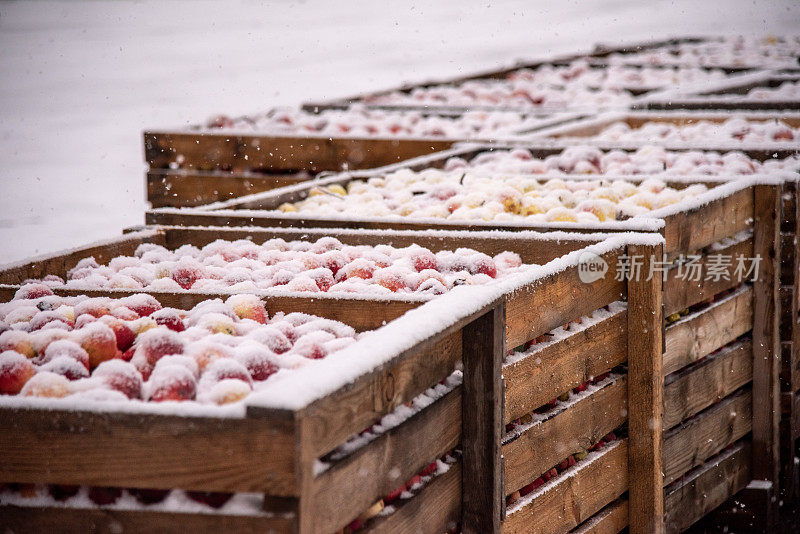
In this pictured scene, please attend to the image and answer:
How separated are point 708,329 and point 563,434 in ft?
3.54

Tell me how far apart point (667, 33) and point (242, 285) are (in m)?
26.3

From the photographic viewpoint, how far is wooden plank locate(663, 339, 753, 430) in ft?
10.3

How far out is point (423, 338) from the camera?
5.76ft

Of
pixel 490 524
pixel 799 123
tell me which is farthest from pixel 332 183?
pixel 799 123

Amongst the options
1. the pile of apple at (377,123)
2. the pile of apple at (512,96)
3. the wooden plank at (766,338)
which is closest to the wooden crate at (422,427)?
the wooden plank at (766,338)

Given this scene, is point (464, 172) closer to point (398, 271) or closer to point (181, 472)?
point (398, 271)

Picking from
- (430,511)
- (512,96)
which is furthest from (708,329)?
(512,96)

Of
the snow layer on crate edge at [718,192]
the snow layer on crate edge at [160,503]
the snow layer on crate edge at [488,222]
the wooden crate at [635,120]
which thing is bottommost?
the snow layer on crate edge at [160,503]

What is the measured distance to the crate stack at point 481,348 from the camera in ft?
4.78

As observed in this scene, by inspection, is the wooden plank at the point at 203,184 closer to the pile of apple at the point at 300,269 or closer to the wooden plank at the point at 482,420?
the pile of apple at the point at 300,269

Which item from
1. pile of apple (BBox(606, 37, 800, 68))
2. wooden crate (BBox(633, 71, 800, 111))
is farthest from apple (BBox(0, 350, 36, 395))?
pile of apple (BBox(606, 37, 800, 68))

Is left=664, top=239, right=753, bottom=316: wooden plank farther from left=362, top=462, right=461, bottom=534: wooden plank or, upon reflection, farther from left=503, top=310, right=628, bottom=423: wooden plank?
left=362, top=462, right=461, bottom=534: wooden plank

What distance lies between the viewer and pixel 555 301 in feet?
8.07

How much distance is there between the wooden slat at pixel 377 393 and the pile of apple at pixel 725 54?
7610 millimetres
